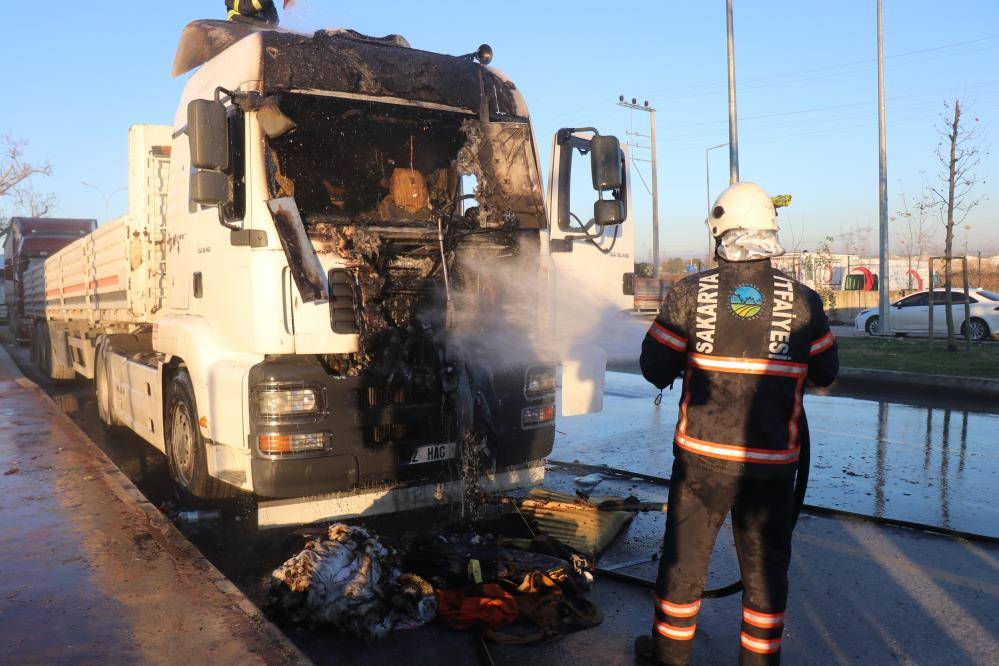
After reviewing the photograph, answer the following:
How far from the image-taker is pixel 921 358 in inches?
583

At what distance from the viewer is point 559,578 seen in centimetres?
406

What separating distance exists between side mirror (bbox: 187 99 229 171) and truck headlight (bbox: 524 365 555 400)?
2.29 meters

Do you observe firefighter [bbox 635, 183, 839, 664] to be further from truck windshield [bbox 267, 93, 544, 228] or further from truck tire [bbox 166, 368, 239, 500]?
truck tire [bbox 166, 368, 239, 500]

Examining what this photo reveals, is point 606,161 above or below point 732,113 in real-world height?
below

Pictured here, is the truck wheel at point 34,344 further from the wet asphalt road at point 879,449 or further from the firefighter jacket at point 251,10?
the wet asphalt road at point 879,449

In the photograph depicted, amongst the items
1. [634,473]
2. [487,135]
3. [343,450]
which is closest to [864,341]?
[634,473]

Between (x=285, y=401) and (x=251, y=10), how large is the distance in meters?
4.26

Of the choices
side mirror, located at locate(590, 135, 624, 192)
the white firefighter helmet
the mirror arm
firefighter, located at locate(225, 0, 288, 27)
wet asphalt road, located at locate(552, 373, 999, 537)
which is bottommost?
wet asphalt road, located at locate(552, 373, 999, 537)

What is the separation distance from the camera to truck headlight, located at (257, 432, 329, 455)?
14.6 feet

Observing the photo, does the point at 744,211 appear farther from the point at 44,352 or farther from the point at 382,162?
the point at 44,352

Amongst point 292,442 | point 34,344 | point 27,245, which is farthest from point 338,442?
point 27,245

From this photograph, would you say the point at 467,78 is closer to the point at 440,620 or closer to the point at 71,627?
the point at 440,620

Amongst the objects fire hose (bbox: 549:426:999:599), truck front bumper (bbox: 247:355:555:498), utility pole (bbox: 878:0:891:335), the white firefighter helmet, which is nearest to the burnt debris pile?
fire hose (bbox: 549:426:999:599)

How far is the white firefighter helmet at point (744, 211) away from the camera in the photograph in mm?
3246
